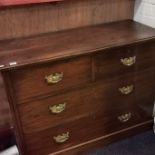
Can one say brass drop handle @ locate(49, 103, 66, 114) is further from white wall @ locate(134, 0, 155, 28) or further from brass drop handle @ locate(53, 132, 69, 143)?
white wall @ locate(134, 0, 155, 28)

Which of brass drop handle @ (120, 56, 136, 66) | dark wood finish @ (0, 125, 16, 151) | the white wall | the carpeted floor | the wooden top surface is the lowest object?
the carpeted floor

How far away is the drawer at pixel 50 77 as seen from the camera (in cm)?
113

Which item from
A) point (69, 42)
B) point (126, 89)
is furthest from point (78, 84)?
point (126, 89)

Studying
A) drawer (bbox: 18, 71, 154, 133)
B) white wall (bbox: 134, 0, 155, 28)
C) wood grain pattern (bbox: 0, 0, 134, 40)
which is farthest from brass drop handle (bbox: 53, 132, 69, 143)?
white wall (bbox: 134, 0, 155, 28)

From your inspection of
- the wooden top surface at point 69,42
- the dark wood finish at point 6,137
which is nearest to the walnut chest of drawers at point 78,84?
the wooden top surface at point 69,42

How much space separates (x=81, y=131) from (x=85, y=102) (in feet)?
0.77

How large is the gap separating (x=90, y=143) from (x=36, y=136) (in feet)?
1.42

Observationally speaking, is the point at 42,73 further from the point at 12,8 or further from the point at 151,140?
the point at 151,140

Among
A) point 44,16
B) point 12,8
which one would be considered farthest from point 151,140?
point 12,8

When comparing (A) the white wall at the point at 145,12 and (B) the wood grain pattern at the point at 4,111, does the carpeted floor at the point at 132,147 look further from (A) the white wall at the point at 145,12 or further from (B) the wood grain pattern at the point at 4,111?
(A) the white wall at the point at 145,12

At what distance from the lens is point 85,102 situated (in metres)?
1.38

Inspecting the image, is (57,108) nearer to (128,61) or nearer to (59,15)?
(128,61)

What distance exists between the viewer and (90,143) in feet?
5.16

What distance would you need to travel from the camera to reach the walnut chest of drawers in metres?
1.16
